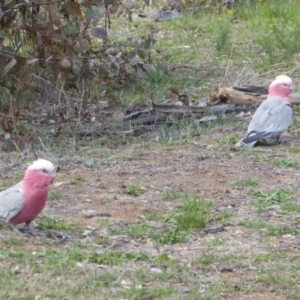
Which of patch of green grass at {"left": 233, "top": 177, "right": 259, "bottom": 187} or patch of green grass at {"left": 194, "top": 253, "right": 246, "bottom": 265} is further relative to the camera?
patch of green grass at {"left": 233, "top": 177, "right": 259, "bottom": 187}

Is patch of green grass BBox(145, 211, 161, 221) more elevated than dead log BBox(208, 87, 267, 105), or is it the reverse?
patch of green grass BBox(145, 211, 161, 221)

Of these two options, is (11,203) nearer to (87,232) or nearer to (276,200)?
(87,232)

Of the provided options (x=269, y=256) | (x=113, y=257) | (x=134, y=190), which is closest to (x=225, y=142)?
(x=134, y=190)

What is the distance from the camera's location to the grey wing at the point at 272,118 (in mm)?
7461

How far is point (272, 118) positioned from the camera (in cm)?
749

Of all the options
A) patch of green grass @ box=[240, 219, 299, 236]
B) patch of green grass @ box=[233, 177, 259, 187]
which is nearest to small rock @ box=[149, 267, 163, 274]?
patch of green grass @ box=[240, 219, 299, 236]

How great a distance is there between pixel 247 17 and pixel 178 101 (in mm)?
3959

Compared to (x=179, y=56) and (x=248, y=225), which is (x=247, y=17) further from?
(x=248, y=225)

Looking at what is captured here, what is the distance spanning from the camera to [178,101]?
8.85 meters

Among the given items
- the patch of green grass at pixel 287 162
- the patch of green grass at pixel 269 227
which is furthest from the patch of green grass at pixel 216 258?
the patch of green grass at pixel 287 162

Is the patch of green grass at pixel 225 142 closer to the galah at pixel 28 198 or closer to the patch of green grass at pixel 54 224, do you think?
the patch of green grass at pixel 54 224

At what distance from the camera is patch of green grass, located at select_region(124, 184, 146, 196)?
6230 mm

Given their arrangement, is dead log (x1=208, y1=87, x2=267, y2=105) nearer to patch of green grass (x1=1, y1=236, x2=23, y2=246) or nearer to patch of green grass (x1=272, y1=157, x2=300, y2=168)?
patch of green grass (x1=272, y1=157, x2=300, y2=168)

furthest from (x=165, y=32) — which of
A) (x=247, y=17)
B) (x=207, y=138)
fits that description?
(x=207, y=138)
